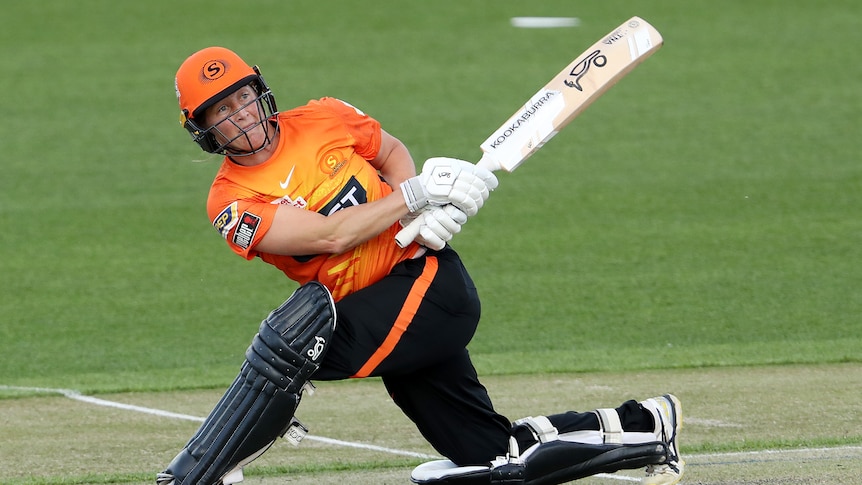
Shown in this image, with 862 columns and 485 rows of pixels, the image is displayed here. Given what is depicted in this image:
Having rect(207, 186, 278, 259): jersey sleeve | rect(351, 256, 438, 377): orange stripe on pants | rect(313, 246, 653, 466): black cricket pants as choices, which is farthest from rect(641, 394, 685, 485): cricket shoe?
rect(207, 186, 278, 259): jersey sleeve

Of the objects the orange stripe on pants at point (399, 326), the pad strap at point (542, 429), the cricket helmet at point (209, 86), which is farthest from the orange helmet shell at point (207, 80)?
the pad strap at point (542, 429)

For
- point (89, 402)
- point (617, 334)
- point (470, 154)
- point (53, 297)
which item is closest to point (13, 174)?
point (53, 297)

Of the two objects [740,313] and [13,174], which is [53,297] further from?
[740,313]

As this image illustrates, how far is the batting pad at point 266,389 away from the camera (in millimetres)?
4211

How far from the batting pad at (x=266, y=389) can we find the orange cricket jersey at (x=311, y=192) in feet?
0.63

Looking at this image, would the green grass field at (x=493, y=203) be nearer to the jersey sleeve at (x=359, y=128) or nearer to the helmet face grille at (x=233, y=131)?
the jersey sleeve at (x=359, y=128)

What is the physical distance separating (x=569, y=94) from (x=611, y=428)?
1.24 metres

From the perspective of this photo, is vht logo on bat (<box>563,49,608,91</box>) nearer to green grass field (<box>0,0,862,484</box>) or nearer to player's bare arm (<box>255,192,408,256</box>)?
player's bare arm (<box>255,192,408,256</box>)

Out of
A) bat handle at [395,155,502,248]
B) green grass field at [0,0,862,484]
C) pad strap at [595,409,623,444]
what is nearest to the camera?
bat handle at [395,155,502,248]

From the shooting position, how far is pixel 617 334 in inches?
299

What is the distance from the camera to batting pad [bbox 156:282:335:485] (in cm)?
421

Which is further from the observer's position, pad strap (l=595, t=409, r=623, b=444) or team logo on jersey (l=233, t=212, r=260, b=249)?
pad strap (l=595, t=409, r=623, b=444)

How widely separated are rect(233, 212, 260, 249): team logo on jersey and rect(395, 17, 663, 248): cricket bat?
2.80 feet

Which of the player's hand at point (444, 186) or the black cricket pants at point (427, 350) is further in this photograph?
the black cricket pants at point (427, 350)
